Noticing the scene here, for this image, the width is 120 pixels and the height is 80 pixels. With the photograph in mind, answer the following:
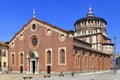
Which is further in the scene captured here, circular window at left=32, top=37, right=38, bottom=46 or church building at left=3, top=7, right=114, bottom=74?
circular window at left=32, top=37, right=38, bottom=46

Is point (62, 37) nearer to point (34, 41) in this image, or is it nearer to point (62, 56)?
point (62, 56)

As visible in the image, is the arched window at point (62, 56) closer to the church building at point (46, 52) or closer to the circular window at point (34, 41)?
the church building at point (46, 52)

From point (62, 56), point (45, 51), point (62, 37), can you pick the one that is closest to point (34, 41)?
point (45, 51)

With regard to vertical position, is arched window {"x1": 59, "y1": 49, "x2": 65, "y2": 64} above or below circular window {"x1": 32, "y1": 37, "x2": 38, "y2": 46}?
below

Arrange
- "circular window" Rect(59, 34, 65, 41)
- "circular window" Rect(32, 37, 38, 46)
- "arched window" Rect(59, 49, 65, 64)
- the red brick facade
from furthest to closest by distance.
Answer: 1. "circular window" Rect(32, 37, 38, 46)
2. "arched window" Rect(59, 49, 65, 64)
3. "circular window" Rect(59, 34, 65, 41)
4. the red brick facade

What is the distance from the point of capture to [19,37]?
2498 inches

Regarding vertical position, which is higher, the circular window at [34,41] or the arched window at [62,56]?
the circular window at [34,41]

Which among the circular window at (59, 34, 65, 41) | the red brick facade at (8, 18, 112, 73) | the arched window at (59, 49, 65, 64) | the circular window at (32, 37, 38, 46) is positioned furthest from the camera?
the circular window at (32, 37, 38, 46)

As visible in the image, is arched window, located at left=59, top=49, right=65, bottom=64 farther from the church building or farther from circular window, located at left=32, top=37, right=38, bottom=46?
circular window, located at left=32, top=37, right=38, bottom=46

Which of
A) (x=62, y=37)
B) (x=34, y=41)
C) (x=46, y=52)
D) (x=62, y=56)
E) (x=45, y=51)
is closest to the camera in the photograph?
(x=62, y=37)

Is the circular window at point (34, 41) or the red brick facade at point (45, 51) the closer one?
the red brick facade at point (45, 51)

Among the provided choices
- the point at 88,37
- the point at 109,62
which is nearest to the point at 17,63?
the point at 88,37

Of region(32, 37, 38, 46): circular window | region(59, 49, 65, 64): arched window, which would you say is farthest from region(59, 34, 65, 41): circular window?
region(32, 37, 38, 46): circular window

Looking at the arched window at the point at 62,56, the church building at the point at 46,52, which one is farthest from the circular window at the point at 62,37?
the arched window at the point at 62,56
